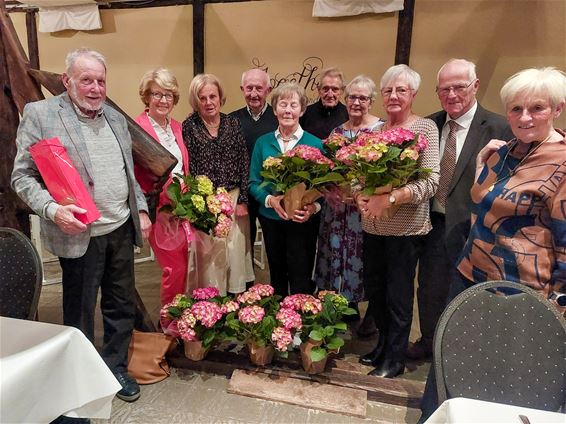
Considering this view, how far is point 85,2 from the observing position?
5070 millimetres

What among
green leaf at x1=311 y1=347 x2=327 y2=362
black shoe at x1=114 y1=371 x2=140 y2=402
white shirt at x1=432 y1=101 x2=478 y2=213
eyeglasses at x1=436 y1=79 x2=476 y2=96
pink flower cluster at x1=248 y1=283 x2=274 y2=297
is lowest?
black shoe at x1=114 y1=371 x2=140 y2=402

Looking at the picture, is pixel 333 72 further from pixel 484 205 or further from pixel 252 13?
pixel 252 13

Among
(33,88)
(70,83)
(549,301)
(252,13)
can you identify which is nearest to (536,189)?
(549,301)

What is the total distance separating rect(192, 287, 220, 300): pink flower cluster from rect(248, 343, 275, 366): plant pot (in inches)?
14.6

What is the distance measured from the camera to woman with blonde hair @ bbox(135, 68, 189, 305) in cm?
248

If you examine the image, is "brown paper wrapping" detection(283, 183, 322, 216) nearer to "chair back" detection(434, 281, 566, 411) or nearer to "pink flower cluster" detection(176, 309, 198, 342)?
"pink flower cluster" detection(176, 309, 198, 342)

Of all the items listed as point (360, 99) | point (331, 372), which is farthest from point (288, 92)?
point (331, 372)

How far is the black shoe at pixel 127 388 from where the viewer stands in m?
2.28

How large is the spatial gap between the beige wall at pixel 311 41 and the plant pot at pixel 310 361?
305 centimetres

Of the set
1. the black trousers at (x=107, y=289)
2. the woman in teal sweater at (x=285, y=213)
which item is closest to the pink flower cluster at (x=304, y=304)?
the woman in teal sweater at (x=285, y=213)

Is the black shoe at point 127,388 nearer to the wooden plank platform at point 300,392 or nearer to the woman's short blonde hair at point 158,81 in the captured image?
the wooden plank platform at point 300,392

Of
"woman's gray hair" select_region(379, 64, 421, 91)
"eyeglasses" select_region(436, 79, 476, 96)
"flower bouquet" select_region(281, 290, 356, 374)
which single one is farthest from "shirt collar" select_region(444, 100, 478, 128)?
"flower bouquet" select_region(281, 290, 356, 374)

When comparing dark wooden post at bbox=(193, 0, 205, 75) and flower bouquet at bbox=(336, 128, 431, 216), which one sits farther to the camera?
dark wooden post at bbox=(193, 0, 205, 75)

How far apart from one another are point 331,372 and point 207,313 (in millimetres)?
768
